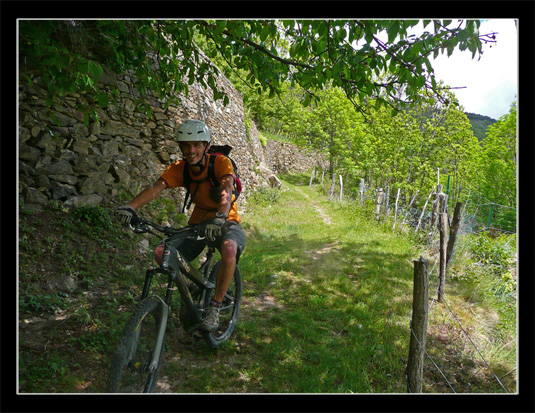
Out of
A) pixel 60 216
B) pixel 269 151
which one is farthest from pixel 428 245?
pixel 269 151

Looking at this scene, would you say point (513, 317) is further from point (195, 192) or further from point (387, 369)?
point (195, 192)

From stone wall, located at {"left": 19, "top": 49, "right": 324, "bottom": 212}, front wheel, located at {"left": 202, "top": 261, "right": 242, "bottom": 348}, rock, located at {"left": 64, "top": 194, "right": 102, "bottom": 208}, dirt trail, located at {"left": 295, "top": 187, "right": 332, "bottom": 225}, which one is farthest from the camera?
dirt trail, located at {"left": 295, "top": 187, "right": 332, "bottom": 225}

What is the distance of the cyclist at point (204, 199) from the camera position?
3.31 metres

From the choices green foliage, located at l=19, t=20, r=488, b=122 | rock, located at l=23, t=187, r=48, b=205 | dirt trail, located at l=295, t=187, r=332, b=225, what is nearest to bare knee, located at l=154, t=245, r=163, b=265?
green foliage, located at l=19, t=20, r=488, b=122

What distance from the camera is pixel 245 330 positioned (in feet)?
14.4

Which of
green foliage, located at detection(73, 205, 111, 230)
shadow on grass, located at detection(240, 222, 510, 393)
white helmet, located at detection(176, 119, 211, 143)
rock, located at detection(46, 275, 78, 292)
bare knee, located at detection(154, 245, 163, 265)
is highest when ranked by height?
white helmet, located at detection(176, 119, 211, 143)

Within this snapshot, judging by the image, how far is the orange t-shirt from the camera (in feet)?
11.6

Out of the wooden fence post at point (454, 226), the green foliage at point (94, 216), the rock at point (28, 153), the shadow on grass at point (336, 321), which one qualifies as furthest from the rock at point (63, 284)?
the wooden fence post at point (454, 226)

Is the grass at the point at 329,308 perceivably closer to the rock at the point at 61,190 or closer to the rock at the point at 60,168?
the rock at the point at 61,190

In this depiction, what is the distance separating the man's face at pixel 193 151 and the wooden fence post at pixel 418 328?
239 centimetres

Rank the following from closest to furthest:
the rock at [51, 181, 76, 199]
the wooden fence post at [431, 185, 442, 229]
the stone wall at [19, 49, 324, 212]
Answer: the stone wall at [19, 49, 324, 212] → the rock at [51, 181, 76, 199] → the wooden fence post at [431, 185, 442, 229]

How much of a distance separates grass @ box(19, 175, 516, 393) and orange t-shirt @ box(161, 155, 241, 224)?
5.05 feet

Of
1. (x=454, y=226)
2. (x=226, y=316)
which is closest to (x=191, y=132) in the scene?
(x=226, y=316)

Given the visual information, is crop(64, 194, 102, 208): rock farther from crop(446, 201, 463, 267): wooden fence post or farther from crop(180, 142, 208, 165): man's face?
crop(446, 201, 463, 267): wooden fence post
